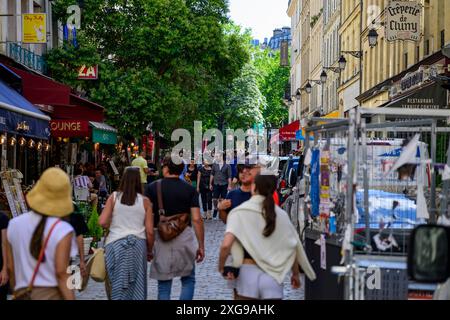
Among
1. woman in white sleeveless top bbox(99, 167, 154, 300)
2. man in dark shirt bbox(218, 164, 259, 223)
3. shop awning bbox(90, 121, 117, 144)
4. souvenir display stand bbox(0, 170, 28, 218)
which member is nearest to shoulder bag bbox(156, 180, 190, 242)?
woman in white sleeveless top bbox(99, 167, 154, 300)

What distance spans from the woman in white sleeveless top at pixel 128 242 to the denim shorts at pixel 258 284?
194 centimetres

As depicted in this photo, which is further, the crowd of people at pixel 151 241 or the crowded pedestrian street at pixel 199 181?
the crowded pedestrian street at pixel 199 181

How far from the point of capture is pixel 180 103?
1394 inches

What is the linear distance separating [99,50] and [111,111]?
410 cm

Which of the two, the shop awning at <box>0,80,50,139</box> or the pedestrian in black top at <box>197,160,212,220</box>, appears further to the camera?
the pedestrian in black top at <box>197,160,212,220</box>

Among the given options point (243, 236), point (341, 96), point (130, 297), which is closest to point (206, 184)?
point (130, 297)

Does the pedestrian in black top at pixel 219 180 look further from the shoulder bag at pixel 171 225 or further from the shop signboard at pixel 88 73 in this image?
the shoulder bag at pixel 171 225

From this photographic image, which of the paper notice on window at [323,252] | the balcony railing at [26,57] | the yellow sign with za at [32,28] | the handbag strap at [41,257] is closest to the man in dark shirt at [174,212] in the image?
the paper notice on window at [323,252]

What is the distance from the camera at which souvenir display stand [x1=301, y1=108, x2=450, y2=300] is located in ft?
26.6

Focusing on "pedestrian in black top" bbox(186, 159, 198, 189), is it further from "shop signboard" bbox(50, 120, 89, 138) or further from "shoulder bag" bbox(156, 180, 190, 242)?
"shoulder bag" bbox(156, 180, 190, 242)

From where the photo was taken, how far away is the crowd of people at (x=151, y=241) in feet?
20.9

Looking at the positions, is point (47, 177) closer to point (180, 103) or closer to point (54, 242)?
point (54, 242)

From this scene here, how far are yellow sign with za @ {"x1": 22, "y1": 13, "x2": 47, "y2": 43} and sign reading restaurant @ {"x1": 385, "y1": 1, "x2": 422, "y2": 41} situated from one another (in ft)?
32.3
